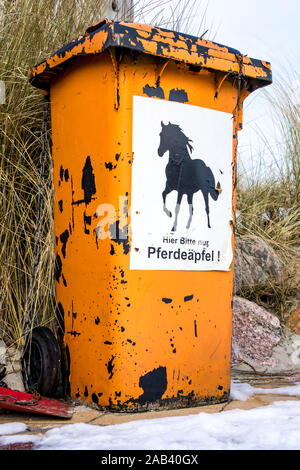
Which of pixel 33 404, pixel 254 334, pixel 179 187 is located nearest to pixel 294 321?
pixel 254 334

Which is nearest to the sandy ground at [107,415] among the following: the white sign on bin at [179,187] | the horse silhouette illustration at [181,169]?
the white sign on bin at [179,187]

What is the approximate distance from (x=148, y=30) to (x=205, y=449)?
6.34 ft

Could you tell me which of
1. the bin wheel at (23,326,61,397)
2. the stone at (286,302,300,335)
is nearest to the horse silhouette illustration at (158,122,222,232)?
the bin wheel at (23,326,61,397)

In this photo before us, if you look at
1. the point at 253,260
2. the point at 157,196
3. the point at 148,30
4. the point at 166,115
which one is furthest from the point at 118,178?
the point at 253,260

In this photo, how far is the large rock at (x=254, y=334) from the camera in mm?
4191

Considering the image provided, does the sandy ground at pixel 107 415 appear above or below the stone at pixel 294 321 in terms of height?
below

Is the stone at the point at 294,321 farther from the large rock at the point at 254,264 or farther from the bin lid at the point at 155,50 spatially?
the bin lid at the point at 155,50

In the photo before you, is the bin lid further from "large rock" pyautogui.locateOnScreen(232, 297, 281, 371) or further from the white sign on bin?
"large rock" pyautogui.locateOnScreen(232, 297, 281, 371)

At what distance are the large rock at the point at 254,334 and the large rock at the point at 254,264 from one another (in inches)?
10.9

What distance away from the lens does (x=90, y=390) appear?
2838mm

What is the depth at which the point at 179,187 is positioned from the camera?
2.89 m

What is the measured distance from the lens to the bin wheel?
2.91m

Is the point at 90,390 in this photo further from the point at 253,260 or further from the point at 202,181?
the point at 253,260

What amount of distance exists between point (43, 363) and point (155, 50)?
1.67 metres
